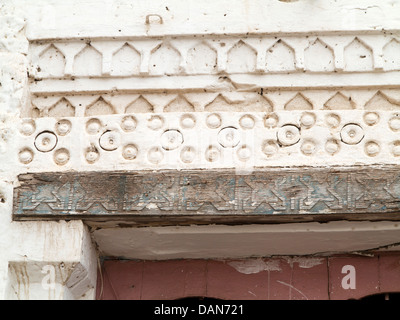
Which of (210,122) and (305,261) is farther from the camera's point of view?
(305,261)

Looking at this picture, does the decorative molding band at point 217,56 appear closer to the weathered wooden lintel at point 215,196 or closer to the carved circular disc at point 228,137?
the carved circular disc at point 228,137

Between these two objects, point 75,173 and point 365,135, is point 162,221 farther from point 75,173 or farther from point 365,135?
point 365,135

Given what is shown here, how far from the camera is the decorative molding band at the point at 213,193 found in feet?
13.9

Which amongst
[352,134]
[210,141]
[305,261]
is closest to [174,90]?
[210,141]

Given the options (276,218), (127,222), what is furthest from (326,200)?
(127,222)

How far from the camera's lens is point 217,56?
15.0ft

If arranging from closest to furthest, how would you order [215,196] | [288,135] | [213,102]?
[215,196] < [288,135] < [213,102]

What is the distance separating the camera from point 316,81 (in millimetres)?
4500

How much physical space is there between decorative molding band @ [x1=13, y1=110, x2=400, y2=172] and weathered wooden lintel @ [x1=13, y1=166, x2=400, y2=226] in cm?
6

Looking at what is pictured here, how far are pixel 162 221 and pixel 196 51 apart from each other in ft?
2.84

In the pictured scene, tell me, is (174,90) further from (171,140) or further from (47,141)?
(47,141)

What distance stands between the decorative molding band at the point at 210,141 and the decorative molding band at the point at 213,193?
0.06m

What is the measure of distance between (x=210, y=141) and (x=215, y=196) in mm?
287

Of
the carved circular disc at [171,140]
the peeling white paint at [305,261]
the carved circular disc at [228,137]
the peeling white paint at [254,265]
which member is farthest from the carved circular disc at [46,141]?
the peeling white paint at [305,261]
